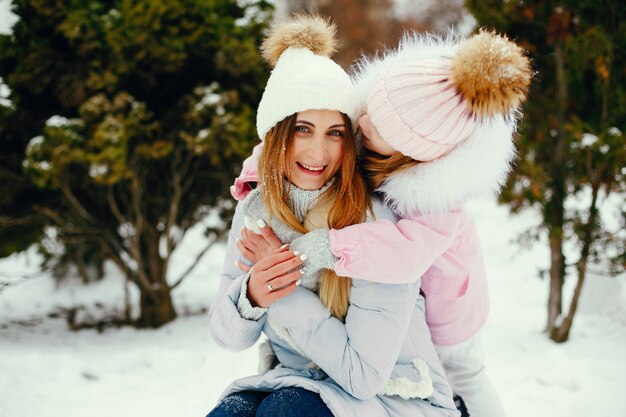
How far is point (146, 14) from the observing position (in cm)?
454

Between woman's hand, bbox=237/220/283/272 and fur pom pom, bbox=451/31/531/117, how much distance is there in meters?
0.73

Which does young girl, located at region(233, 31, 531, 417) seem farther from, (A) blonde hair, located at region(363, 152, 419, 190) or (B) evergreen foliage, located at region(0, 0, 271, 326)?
(B) evergreen foliage, located at region(0, 0, 271, 326)

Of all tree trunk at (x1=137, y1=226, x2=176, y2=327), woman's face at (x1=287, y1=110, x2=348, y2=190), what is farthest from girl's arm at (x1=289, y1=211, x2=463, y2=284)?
tree trunk at (x1=137, y1=226, x2=176, y2=327)

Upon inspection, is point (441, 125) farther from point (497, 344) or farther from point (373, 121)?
point (497, 344)

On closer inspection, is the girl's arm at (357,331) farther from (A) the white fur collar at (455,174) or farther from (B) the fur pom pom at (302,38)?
(B) the fur pom pom at (302,38)

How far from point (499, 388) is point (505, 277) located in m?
3.81

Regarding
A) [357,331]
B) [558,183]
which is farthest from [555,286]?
[357,331]

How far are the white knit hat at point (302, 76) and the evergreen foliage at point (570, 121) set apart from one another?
2.56m

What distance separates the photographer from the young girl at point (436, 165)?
1427 millimetres

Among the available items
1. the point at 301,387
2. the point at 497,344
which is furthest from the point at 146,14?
the point at 497,344

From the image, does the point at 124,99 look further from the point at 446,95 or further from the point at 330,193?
the point at 446,95

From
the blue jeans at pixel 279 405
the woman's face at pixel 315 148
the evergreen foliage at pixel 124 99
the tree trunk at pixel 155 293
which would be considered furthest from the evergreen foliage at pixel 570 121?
the tree trunk at pixel 155 293

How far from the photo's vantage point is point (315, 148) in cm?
163

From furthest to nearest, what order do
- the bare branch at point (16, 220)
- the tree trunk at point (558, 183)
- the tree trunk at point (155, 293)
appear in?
the tree trunk at point (155, 293) → the bare branch at point (16, 220) → the tree trunk at point (558, 183)
